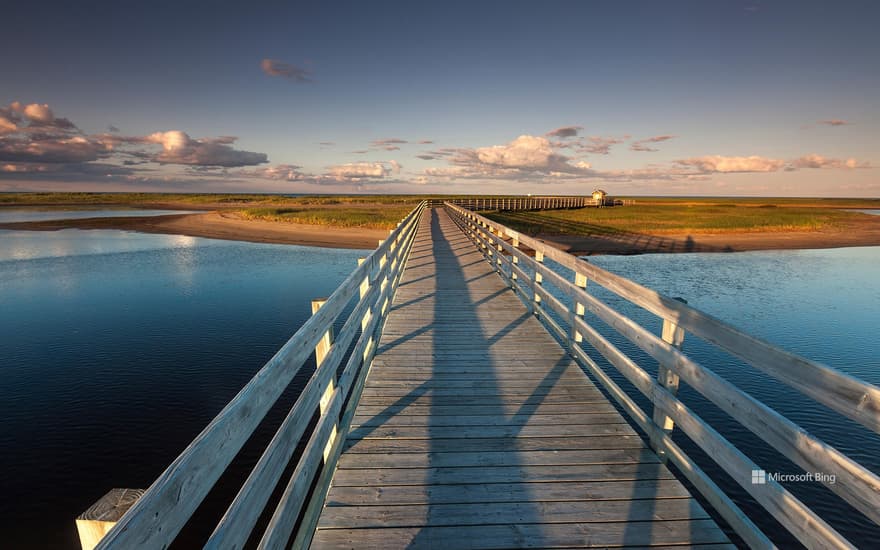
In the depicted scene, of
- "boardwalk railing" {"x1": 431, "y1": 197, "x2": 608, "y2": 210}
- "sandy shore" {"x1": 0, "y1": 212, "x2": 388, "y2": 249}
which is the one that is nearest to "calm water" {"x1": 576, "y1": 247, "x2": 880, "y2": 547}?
"sandy shore" {"x1": 0, "y1": 212, "x2": 388, "y2": 249}

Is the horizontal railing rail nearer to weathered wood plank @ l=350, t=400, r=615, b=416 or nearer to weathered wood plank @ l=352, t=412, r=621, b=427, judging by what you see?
weathered wood plank @ l=350, t=400, r=615, b=416

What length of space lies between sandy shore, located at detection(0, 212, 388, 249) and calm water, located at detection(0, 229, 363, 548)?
11916 mm

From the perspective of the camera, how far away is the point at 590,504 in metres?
3.11

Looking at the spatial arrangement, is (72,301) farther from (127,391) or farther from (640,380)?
(640,380)

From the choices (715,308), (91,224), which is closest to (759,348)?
(715,308)

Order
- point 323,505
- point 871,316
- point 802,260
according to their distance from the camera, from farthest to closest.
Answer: point 802,260 < point 871,316 < point 323,505

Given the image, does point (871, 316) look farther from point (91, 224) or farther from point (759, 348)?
point (91, 224)

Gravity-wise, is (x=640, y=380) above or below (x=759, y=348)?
below

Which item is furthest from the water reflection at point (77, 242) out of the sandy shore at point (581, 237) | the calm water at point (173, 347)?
the sandy shore at point (581, 237)

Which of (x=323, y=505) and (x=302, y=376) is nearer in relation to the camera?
(x=323, y=505)

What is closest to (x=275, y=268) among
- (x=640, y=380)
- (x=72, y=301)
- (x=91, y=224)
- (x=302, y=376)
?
(x=72, y=301)

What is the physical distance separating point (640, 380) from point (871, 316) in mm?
16708

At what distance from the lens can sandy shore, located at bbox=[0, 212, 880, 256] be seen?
1290 inches

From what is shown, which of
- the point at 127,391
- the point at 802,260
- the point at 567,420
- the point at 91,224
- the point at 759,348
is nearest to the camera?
the point at 759,348
